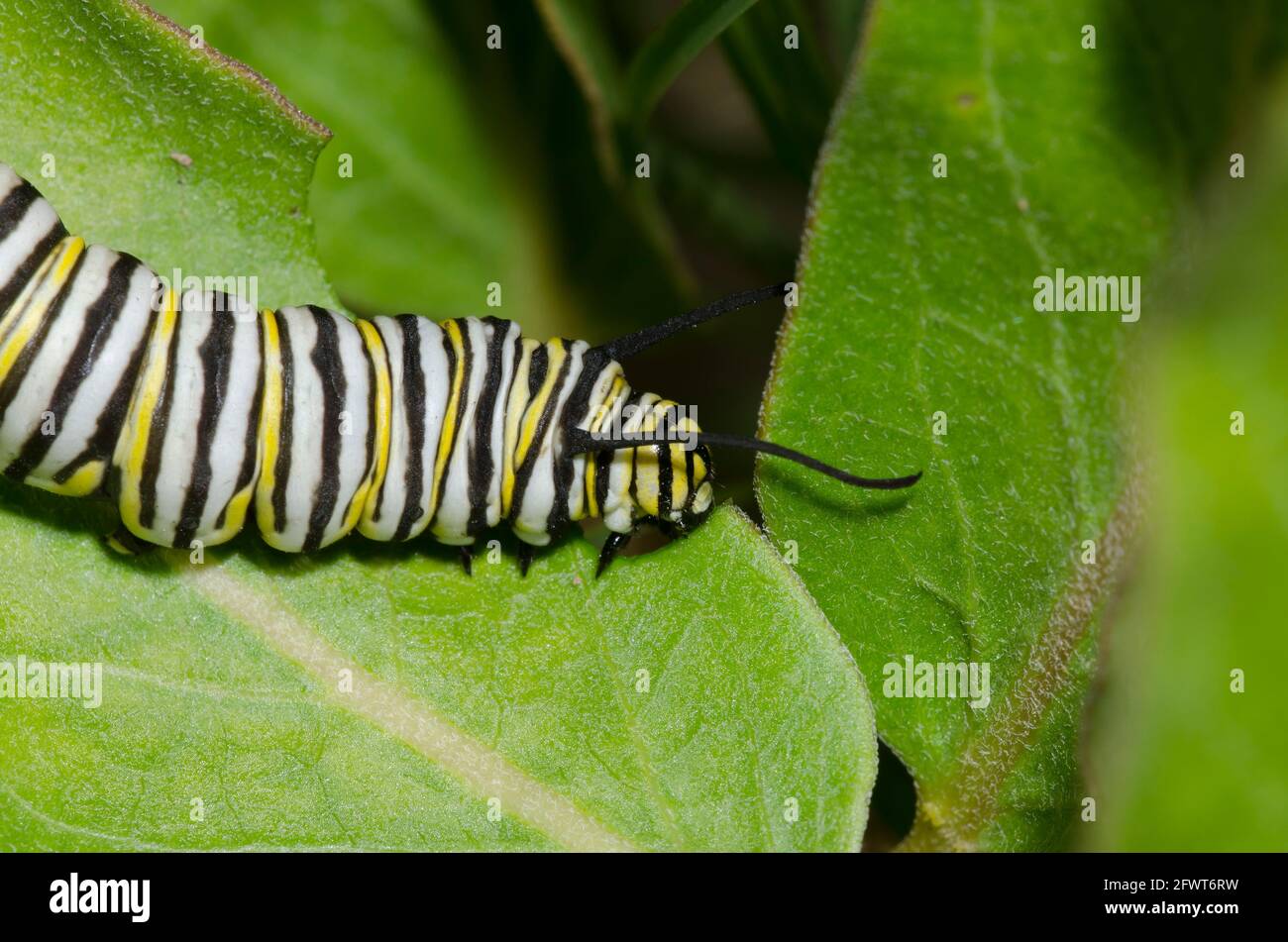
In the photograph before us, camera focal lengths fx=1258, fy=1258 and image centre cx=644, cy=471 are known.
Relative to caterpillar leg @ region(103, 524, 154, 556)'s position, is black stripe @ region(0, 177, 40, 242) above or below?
above

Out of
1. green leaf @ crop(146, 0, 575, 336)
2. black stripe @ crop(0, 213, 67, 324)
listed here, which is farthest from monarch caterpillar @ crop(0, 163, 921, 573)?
green leaf @ crop(146, 0, 575, 336)

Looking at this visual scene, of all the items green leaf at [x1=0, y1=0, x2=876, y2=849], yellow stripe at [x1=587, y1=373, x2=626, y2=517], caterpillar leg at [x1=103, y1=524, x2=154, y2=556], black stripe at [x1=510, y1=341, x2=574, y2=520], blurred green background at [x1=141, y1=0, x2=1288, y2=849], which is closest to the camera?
green leaf at [x1=0, y1=0, x2=876, y2=849]

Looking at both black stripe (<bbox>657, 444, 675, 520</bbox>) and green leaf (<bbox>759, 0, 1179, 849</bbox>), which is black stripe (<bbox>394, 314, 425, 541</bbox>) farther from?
green leaf (<bbox>759, 0, 1179, 849</bbox>)

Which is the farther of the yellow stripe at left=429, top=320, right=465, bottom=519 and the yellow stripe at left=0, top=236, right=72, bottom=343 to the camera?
the yellow stripe at left=429, top=320, right=465, bottom=519

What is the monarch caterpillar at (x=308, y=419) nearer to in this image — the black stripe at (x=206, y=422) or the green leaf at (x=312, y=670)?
the black stripe at (x=206, y=422)
